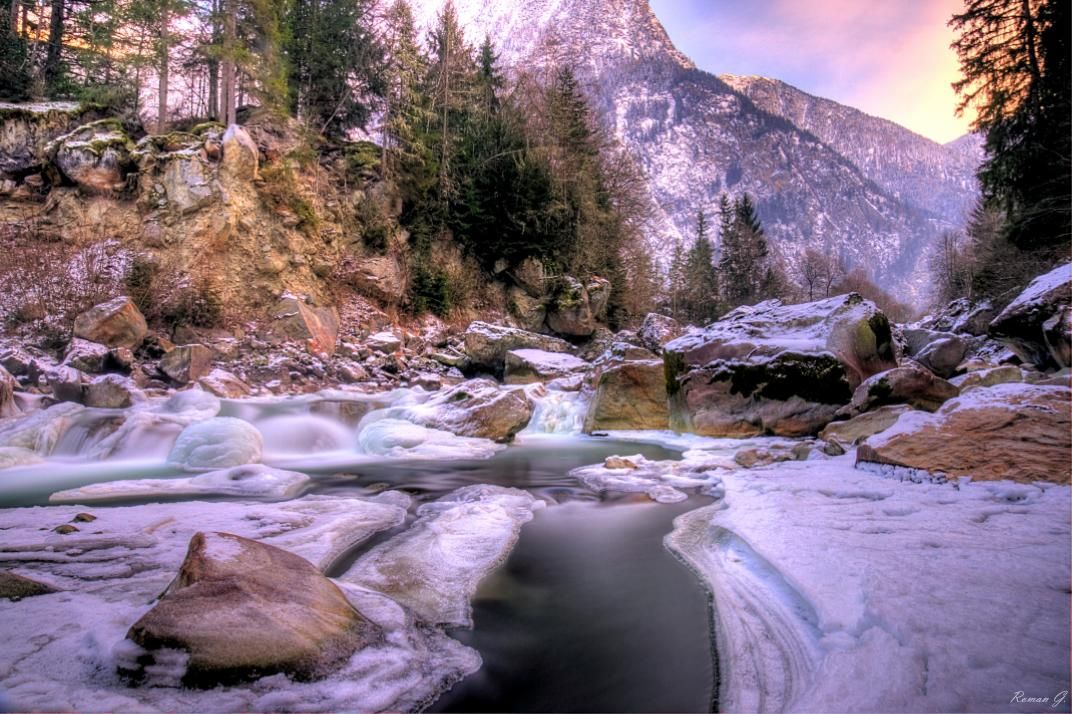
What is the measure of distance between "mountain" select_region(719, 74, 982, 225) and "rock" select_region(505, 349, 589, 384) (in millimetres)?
165235

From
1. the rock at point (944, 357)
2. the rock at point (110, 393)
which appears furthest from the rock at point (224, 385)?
the rock at point (944, 357)

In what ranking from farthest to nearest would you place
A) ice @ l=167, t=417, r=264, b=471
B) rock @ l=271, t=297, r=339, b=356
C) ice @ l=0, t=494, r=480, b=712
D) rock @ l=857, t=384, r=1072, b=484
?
rock @ l=271, t=297, r=339, b=356 < ice @ l=167, t=417, r=264, b=471 < rock @ l=857, t=384, r=1072, b=484 < ice @ l=0, t=494, r=480, b=712

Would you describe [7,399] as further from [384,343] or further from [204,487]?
[384,343]

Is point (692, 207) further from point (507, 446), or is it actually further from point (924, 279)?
point (507, 446)

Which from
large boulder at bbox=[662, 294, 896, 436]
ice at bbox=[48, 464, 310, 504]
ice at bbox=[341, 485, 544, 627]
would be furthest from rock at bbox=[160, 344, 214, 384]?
large boulder at bbox=[662, 294, 896, 436]

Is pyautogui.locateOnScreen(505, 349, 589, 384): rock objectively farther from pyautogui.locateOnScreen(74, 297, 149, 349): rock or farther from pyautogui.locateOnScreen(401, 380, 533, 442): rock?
pyautogui.locateOnScreen(74, 297, 149, 349): rock

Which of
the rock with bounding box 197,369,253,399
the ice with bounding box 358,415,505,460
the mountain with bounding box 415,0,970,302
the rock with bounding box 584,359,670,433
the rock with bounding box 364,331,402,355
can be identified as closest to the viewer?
the ice with bounding box 358,415,505,460

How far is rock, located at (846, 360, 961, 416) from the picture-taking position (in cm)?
593

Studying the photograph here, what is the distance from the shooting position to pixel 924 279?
109438mm

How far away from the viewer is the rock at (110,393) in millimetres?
7984

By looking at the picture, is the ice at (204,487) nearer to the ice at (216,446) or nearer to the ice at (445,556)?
the ice at (216,446)

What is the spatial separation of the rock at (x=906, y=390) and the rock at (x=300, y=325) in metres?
11.9

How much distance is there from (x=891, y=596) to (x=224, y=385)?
1118cm

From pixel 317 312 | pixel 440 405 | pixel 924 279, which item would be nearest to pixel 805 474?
pixel 440 405
